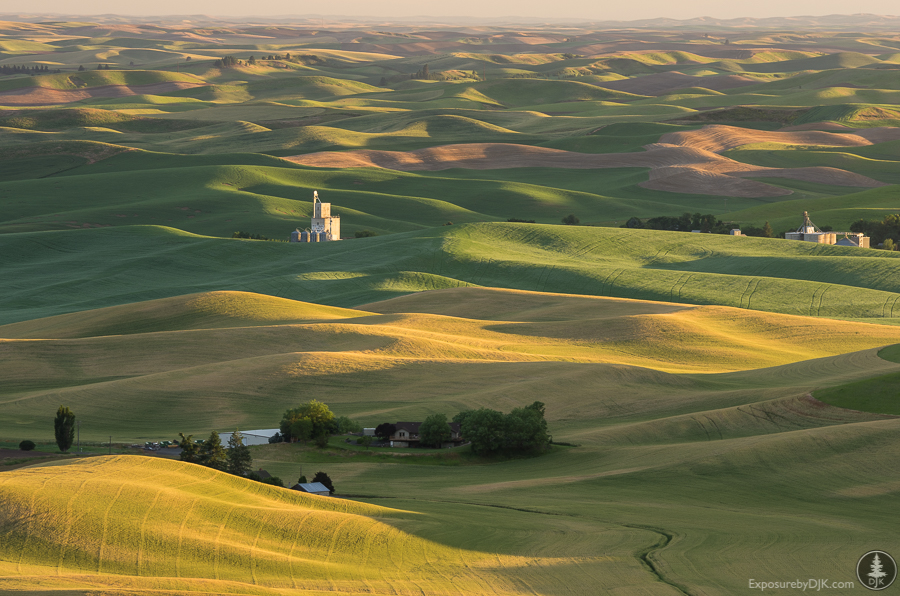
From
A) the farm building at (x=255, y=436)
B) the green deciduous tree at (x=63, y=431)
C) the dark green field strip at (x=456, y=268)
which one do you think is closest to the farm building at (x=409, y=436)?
the farm building at (x=255, y=436)

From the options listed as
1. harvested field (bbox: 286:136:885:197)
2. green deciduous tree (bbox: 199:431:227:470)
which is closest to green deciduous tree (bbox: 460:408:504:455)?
green deciduous tree (bbox: 199:431:227:470)

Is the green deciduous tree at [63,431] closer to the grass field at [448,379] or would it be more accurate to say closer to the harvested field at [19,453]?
the grass field at [448,379]

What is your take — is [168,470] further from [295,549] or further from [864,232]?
[864,232]

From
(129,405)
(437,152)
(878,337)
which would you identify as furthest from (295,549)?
(437,152)

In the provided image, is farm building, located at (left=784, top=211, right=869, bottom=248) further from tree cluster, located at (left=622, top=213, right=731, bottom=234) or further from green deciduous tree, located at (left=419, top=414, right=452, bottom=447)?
green deciduous tree, located at (left=419, top=414, right=452, bottom=447)

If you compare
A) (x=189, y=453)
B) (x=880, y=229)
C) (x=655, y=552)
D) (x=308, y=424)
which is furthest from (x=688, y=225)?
(x=655, y=552)

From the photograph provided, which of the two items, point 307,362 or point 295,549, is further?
point 307,362
